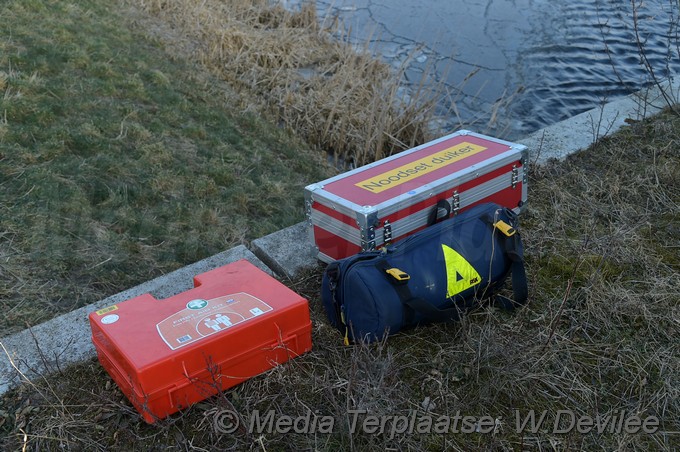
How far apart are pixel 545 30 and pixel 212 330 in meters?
7.71

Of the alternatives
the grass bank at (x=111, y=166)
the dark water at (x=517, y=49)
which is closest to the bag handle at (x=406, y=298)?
the grass bank at (x=111, y=166)

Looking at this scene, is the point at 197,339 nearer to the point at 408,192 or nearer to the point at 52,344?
the point at 52,344

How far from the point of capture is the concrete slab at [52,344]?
274cm

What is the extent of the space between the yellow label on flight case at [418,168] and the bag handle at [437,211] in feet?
0.67

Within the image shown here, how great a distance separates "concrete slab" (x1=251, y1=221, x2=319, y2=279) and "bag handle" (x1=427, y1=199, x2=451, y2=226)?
0.62 m

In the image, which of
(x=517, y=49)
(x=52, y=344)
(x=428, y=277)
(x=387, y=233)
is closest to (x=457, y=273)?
(x=428, y=277)

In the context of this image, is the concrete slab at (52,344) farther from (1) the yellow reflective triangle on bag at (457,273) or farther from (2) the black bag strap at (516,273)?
(2) the black bag strap at (516,273)

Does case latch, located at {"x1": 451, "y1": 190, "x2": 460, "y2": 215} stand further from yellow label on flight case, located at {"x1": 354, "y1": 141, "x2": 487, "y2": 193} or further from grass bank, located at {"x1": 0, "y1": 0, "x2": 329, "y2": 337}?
grass bank, located at {"x1": 0, "y1": 0, "x2": 329, "y2": 337}

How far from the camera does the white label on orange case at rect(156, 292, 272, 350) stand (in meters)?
2.56

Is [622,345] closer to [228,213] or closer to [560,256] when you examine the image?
[560,256]

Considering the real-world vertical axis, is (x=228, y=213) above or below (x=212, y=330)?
below

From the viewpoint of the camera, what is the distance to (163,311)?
8.93 ft

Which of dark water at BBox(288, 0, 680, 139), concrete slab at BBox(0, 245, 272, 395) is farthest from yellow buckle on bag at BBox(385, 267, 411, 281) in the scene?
dark water at BBox(288, 0, 680, 139)

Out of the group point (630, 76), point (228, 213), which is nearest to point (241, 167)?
point (228, 213)
